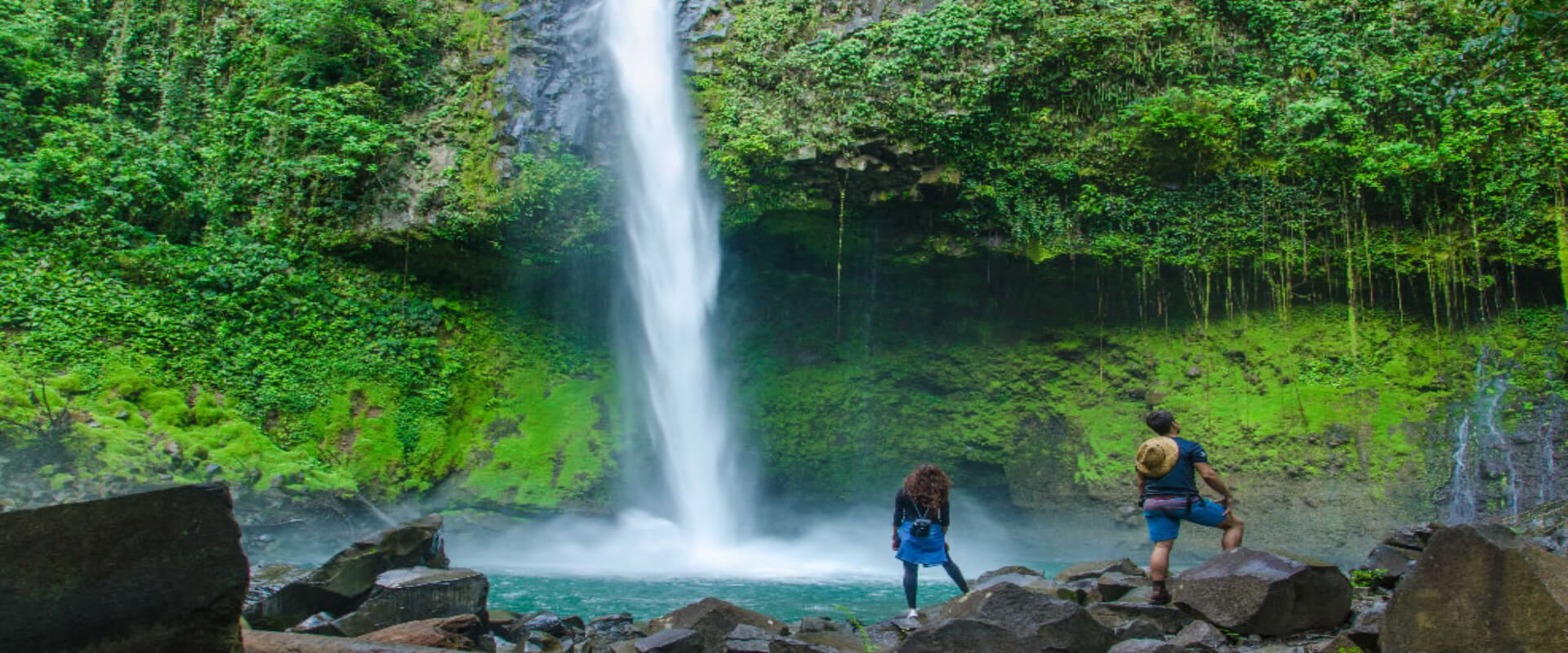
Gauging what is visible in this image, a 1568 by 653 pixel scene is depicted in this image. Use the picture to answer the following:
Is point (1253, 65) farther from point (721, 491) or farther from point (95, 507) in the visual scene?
point (95, 507)

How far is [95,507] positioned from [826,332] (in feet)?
41.0

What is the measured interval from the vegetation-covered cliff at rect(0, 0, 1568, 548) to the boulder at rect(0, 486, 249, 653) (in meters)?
9.12

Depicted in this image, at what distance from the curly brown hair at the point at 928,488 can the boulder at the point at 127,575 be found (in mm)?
4301

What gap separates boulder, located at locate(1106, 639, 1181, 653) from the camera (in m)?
3.60

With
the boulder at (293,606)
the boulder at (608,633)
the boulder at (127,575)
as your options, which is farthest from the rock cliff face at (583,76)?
the boulder at (127,575)

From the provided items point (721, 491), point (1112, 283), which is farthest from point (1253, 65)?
point (721, 491)

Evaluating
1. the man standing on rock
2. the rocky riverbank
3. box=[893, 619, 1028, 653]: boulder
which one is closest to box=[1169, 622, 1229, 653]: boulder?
the rocky riverbank

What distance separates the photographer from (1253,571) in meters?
4.35

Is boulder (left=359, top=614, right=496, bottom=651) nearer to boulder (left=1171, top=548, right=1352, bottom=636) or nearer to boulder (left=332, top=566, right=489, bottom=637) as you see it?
boulder (left=332, top=566, right=489, bottom=637)

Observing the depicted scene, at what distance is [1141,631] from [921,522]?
1839 millimetres

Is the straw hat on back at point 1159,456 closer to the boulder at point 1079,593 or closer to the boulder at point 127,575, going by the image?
the boulder at point 1079,593

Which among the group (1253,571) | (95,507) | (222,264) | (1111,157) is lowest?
(1253,571)

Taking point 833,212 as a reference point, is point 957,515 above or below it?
below

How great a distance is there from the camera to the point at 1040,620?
3.97 metres
